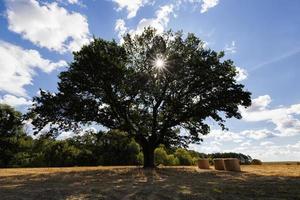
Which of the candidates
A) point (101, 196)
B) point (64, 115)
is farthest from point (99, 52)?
point (101, 196)

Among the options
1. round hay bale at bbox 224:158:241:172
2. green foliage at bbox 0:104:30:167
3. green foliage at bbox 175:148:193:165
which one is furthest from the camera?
green foliage at bbox 175:148:193:165

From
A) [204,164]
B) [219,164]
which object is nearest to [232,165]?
[219,164]

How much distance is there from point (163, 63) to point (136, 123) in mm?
6287

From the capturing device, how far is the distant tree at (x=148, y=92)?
93.2ft

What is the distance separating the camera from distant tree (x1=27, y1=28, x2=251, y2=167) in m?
28.4

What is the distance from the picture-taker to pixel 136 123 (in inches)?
1224

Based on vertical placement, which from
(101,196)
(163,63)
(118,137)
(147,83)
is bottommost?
(101,196)

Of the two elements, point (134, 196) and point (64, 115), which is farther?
point (64, 115)

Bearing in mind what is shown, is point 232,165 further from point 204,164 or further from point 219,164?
point 204,164

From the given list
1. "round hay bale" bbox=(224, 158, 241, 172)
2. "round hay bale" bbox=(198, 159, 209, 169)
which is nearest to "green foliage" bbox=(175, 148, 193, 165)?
"round hay bale" bbox=(198, 159, 209, 169)

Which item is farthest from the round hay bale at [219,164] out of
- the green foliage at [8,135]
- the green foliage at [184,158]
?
the green foliage at [8,135]

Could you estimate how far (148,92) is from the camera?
28953 millimetres

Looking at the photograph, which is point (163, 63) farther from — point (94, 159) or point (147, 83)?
point (94, 159)

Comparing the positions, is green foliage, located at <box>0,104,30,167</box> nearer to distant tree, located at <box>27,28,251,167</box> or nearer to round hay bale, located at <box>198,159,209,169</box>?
distant tree, located at <box>27,28,251,167</box>
